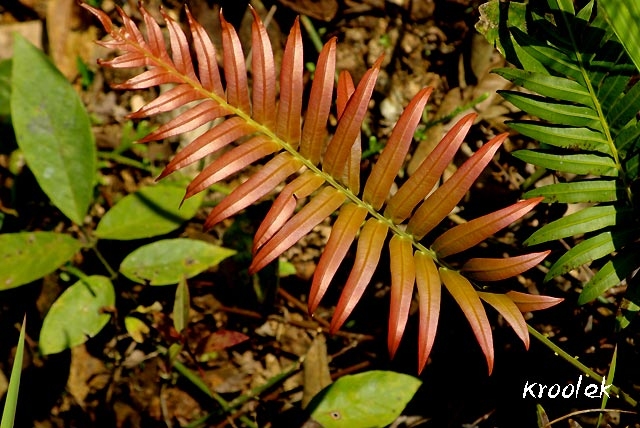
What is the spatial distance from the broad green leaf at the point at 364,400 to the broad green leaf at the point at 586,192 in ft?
A: 2.26

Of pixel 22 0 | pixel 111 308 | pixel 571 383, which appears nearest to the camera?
pixel 571 383

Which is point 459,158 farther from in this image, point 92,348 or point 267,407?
point 92,348

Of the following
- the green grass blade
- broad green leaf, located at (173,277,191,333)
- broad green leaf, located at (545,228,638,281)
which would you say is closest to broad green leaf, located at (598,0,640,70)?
the green grass blade

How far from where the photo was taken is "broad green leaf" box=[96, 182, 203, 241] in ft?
6.37

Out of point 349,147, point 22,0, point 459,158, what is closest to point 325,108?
point 349,147

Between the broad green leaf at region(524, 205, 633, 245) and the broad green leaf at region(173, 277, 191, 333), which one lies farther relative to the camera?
the broad green leaf at region(173, 277, 191, 333)

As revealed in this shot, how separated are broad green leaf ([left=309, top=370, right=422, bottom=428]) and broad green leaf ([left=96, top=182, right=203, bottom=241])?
0.70m

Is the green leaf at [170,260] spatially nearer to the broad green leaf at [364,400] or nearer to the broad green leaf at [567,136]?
the broad green leaf at [364,400]

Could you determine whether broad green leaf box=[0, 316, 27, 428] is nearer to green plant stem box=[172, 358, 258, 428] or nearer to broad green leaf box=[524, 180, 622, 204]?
green plant stem box=[172, 358, 258, 428]

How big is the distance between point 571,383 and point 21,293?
1.83 meters

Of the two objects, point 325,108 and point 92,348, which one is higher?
point 325,108

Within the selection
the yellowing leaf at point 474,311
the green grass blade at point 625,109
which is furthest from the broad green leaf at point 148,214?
the green grass blade at point 625,109

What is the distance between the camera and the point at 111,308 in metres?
1.91

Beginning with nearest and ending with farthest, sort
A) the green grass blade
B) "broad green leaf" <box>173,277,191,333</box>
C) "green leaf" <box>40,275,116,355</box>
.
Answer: the green grass blade
"broad green leaf" <box>173,277,191,333</box>
"green leaf" <box>40,275,116,355</box>
